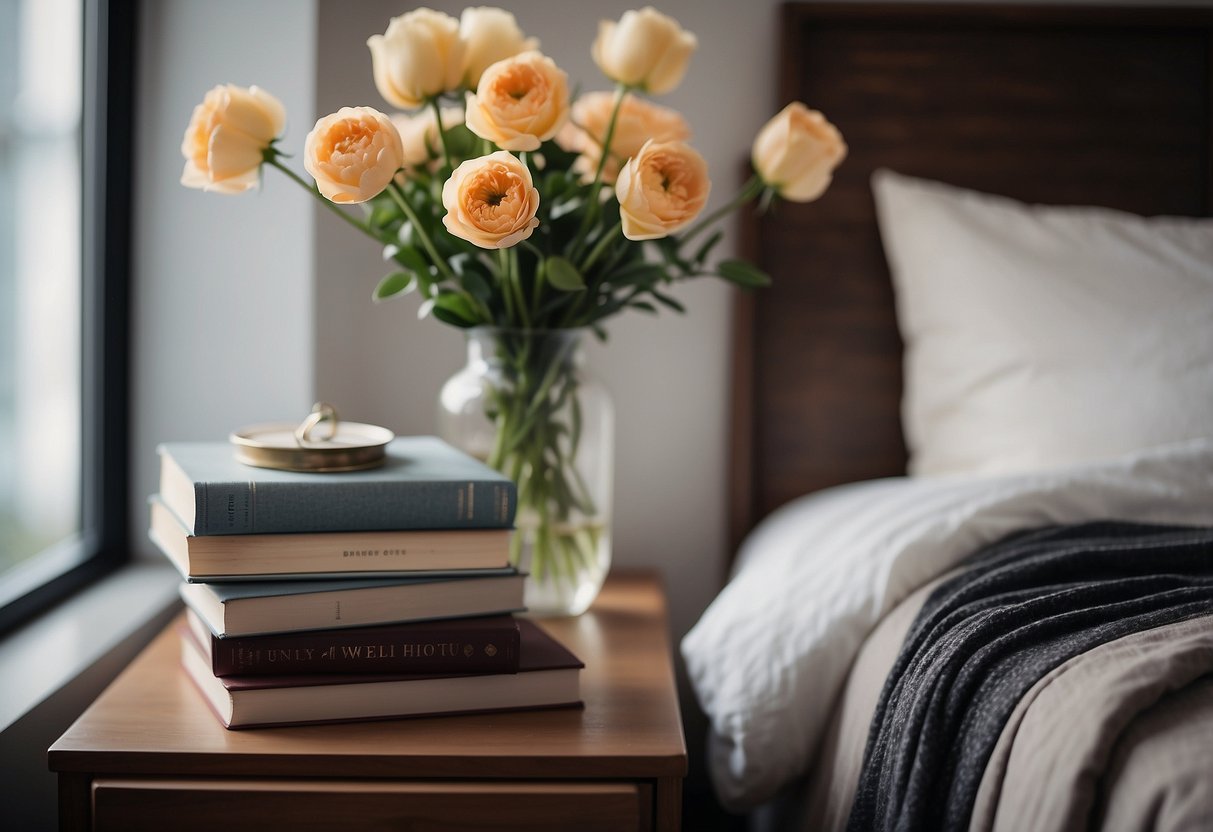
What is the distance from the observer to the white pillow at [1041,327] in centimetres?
131

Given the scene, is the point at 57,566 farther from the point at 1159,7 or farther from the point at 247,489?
the point at 1159,7

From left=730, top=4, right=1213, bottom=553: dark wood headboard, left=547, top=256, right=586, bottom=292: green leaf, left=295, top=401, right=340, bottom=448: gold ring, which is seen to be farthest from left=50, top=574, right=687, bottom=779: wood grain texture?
left=730, top=4, right=1213, bottom=553: dark wood headboard

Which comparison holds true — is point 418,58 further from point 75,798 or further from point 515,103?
point 75,798

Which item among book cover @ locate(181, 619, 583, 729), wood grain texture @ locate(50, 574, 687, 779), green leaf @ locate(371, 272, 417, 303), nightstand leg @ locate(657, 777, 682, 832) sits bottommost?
nightstand leg @ locate(657, 777, 682, 832)

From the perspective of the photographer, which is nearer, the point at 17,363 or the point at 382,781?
the point at 382,781

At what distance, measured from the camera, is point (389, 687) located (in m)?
0.92

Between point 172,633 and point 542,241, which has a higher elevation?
point 542,241

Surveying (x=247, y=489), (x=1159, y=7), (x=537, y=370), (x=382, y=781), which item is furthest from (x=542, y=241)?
(x=1159, y=7)

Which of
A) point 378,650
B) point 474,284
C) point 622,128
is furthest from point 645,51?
point 378,650

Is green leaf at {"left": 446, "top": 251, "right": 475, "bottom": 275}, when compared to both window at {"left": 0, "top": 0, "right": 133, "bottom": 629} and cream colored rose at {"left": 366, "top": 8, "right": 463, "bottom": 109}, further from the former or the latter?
window at {"left": 0, "top": 0, "right": 133, "bottom": 629}

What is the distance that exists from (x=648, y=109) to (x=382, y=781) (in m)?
0.73

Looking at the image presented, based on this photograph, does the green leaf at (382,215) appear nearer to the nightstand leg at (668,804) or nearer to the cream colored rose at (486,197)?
the cream colored rose at (486,197)

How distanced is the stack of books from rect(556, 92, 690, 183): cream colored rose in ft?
1.29

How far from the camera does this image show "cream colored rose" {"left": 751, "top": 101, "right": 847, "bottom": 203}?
1.10 m
